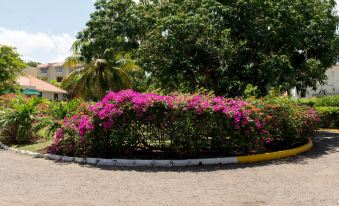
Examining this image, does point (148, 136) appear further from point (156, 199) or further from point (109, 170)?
point (156, 199)

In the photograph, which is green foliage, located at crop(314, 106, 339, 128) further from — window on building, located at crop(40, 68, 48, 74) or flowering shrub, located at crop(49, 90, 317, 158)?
window on building, located at crop(40, 68, 48, 74)

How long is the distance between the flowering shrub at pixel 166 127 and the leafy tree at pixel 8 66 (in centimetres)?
1378

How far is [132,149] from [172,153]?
1159 mm

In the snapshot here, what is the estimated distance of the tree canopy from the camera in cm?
1586

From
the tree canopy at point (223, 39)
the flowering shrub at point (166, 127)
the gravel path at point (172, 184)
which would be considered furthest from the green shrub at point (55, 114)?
the tree canopy at point (223, 39)

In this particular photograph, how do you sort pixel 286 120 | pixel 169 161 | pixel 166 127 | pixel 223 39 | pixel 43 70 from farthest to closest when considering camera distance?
pixel 43 70 → pixel 223 39 → pixel 286 120 → pixel 166 127 → pixel 169 161

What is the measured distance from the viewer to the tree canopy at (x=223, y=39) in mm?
15859

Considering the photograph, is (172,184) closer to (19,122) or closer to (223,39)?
(19,122)

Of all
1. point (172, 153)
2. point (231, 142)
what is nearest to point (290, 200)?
point (231, 142)

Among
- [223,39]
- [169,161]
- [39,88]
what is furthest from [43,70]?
[169,161]

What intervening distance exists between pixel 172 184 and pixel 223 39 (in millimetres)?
9194

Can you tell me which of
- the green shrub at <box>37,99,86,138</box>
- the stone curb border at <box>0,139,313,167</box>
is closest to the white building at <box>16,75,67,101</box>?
the green shrub at <box>37,99,86,138</box>

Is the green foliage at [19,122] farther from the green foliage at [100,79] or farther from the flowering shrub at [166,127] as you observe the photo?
the green foliage at [100,79]

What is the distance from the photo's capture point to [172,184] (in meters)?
7.78
